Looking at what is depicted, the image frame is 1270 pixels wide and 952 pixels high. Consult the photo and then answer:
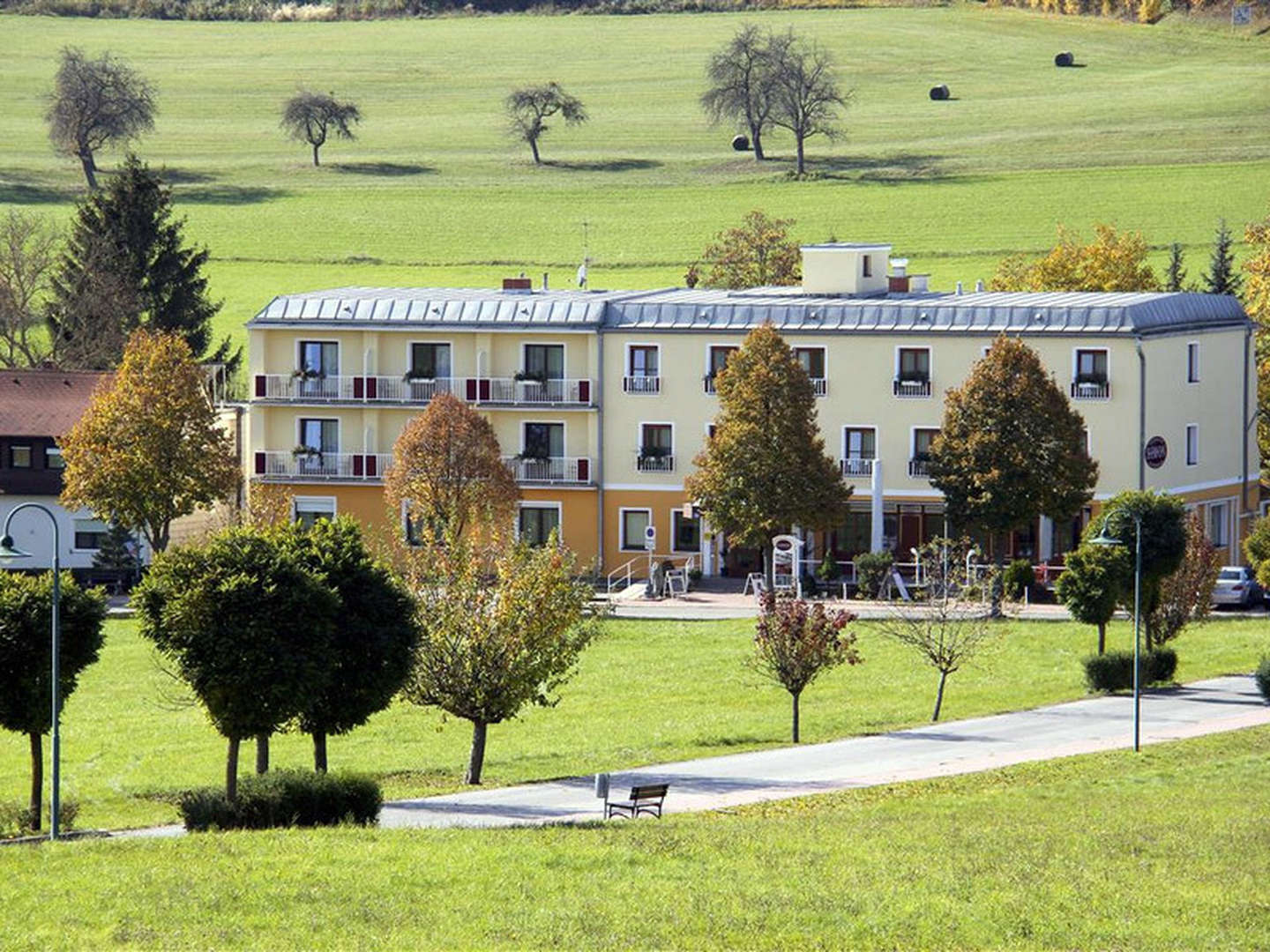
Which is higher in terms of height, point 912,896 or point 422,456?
point 422,456

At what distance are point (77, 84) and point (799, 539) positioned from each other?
297 feet

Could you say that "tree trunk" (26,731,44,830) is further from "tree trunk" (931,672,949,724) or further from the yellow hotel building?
the yellow hotel building

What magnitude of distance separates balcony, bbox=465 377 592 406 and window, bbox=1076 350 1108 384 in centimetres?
1578

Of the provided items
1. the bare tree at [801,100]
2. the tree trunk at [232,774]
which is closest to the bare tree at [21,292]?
the bare tree at [801,100]

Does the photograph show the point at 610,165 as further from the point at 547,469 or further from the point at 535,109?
the point at 547,469

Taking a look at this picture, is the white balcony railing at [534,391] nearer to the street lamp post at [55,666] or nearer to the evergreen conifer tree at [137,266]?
the evergreen conifer tree at [137,266]

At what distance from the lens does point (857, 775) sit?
43.7m

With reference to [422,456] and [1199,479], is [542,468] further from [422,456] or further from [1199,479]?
[1199,479]

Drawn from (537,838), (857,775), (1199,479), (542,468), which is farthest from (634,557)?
(537,838)

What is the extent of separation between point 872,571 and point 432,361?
58.6ft

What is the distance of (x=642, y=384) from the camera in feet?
263

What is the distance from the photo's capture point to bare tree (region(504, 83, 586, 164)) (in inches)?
6019

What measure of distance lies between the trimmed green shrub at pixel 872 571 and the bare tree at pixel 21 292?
146ft

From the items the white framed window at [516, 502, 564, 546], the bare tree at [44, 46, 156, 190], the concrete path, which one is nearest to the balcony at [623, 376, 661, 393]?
the white framed window at [516, 502, 564, 546]
